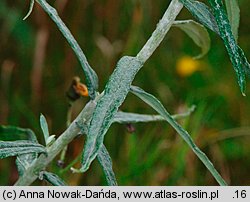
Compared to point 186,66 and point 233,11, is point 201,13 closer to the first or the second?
point 233,11

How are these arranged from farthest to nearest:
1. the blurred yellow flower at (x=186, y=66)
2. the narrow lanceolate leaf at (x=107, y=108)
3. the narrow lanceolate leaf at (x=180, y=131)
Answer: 1. the blurred yellow flower at (x=186, y=66)
2. the narrow lanceolate leaf at (x=180, y=131)
3. the narrow lanceolate leaf at (x=107, y=108)

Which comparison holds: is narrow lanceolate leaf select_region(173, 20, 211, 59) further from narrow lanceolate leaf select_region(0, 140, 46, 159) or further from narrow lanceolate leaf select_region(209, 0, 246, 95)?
narrow lanceolate leaf select_region(0, 140, 46, 159)

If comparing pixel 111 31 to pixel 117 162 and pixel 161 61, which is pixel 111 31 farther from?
pixel 117 162

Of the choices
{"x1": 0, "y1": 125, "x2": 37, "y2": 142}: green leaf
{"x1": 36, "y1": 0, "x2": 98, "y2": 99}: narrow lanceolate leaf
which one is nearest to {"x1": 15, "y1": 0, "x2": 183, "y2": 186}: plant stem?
{"x1": 36, "y1": 0, "x2": 98, "y2": 99}: narrow lanceolate leaf

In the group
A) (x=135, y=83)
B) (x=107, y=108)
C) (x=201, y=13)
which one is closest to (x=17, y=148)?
(x=107, y=108)

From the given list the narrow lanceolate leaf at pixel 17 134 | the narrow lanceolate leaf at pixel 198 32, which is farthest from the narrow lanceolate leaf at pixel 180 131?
the narrow lanceolate leaf at pixel 17 134

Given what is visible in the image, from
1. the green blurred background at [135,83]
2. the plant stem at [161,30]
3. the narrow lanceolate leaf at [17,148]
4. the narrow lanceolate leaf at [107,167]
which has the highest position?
the plant stem at [161,30]

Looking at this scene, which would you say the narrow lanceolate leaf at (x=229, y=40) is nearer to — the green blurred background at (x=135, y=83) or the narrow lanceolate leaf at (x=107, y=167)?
the narrow lanceolate leaf at (x=107, y=167)
